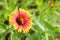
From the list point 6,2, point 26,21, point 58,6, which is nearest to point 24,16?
point 26,21

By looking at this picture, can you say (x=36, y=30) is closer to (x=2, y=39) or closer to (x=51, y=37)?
(x=51, y=37)

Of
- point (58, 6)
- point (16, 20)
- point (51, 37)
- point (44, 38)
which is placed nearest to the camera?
point (16, 20)

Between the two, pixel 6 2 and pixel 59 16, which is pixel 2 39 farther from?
pixel 59 16

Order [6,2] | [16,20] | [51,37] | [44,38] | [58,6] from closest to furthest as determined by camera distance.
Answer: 1. [16,20]
2. [44,38]
3. [51,37]
4. [6,2]
5. [58,6]

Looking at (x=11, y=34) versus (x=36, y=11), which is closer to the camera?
(x=11, y=34)

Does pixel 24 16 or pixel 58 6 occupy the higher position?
pixel 24 16

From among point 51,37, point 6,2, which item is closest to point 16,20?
point 51,37
